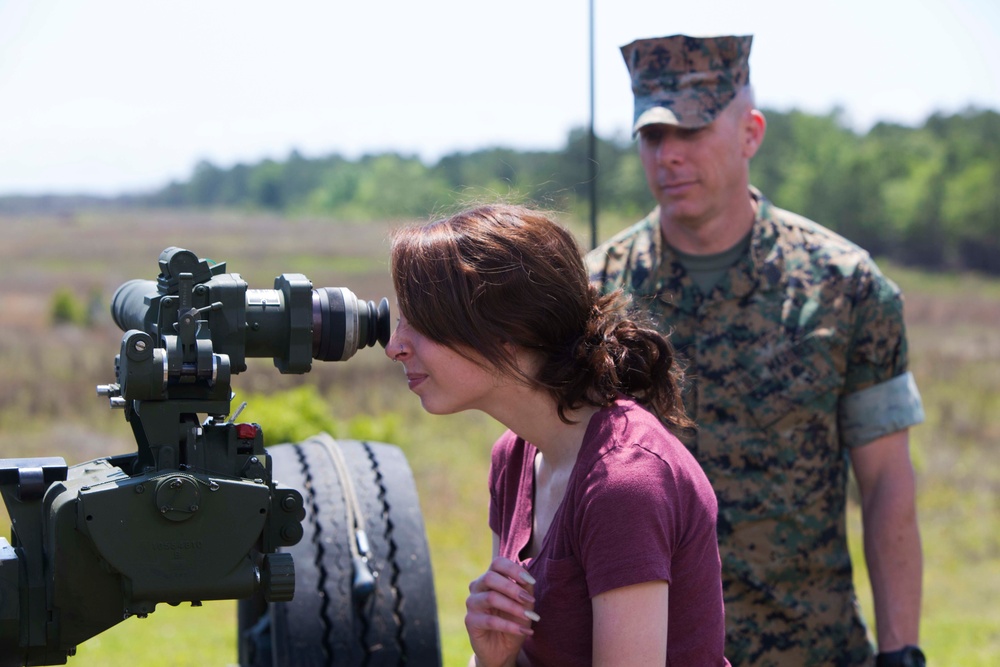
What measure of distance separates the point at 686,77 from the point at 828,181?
61.5 metres

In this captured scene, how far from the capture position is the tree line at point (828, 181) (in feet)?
170

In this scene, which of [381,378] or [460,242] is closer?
[460,242]

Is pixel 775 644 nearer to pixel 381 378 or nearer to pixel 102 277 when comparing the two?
pixel 381 378

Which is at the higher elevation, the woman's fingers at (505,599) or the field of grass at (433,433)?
the woman's fingers at (505,599)

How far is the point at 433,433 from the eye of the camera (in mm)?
14945

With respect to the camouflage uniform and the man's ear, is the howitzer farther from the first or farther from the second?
the man's ear

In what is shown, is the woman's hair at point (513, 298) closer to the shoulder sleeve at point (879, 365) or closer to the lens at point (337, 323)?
the lens at point (337, 323)

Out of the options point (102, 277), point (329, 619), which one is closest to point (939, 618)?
point (329, 619)

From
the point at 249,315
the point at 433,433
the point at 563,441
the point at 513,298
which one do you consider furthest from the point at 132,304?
the point at 433,433

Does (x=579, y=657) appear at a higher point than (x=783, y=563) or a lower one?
higher

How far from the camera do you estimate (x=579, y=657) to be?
1946 mm

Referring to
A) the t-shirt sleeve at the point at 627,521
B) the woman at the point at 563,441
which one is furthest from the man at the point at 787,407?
the t-shirt sleeve at the point at 627,521

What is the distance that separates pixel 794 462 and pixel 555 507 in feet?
4.50

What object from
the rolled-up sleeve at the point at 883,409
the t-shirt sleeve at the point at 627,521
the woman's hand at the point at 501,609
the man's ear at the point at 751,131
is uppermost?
the man's ear at the point at 751,131
